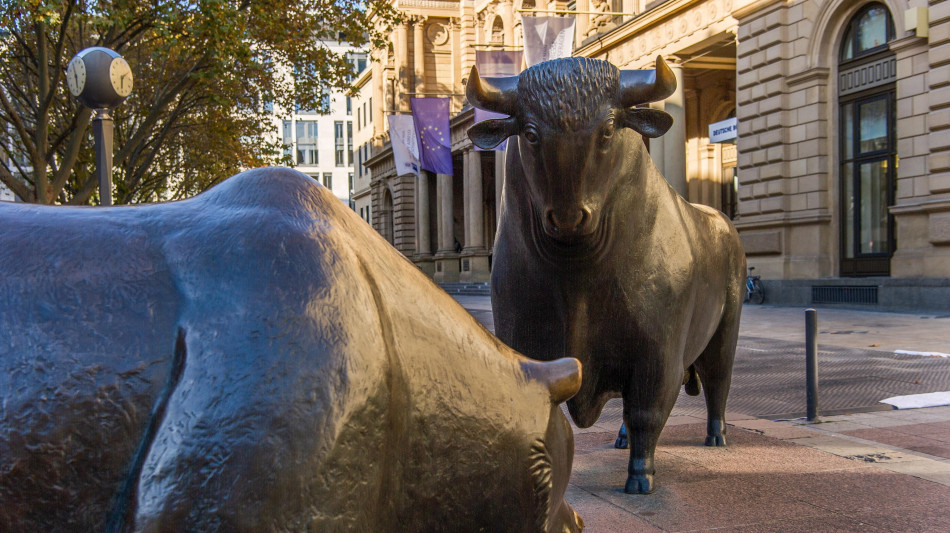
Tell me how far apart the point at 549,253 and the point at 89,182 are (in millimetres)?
14850

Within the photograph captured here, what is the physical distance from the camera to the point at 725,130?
24.7 metres

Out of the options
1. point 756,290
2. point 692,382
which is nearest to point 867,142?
point 756,290

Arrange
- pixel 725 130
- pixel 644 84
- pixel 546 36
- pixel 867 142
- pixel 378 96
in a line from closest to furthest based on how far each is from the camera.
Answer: pixel 644 84 < pixel 867 142 < pixel 546 36 < pixel 725 130 < pixel 378 96

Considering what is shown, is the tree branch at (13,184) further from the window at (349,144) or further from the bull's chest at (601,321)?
the window at (349,144)

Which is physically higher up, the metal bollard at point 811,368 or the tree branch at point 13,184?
the tree branch at point 13,184

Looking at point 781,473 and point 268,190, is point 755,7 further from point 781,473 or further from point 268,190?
point 268,190

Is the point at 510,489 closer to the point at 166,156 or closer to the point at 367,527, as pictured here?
the point at 367,527

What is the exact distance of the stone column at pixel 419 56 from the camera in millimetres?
54531

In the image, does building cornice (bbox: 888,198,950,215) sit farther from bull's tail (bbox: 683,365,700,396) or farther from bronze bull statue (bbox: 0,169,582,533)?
bronze bull statue (bbox: 0,169,582,533)

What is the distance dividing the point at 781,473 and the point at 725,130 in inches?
865

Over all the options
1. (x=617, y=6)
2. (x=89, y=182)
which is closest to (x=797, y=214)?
(x=617, y=6)

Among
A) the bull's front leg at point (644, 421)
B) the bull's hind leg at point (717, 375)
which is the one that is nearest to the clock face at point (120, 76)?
the bull's hind leg at point (717, 375)

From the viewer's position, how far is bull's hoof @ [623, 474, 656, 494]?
12.3ft

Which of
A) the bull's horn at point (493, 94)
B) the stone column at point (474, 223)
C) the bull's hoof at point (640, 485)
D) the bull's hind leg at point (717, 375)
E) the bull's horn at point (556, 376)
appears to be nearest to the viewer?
the bull's horn at point (556, 376)
